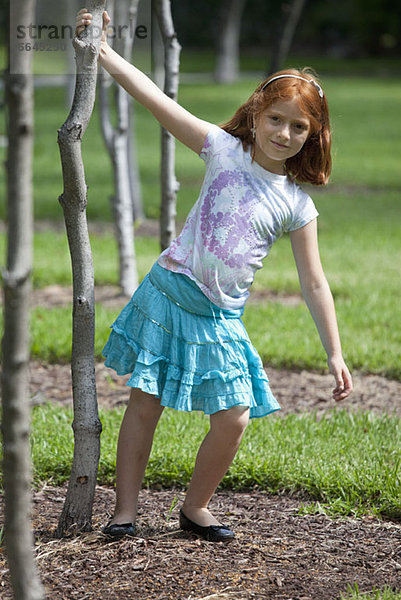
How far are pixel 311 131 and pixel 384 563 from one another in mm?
1391

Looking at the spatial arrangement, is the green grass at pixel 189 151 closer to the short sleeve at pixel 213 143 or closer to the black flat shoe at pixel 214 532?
the short sleeve at pixel 213 143

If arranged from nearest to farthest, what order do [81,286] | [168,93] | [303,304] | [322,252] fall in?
[81,286] → [168,93] → [303,304] → [322,252]

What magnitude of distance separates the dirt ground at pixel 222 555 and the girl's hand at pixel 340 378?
20.1 inches

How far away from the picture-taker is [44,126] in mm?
19984

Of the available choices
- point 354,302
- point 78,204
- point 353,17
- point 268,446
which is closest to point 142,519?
point 268,446

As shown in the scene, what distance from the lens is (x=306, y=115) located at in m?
2.61

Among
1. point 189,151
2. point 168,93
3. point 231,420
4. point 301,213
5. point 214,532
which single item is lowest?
point 214,532

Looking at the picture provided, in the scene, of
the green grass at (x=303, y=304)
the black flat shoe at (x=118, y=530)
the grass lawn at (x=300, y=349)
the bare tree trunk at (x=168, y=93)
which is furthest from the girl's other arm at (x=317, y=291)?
the green grass at (x=303, y=304)

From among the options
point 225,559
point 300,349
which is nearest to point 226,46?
point 300,349

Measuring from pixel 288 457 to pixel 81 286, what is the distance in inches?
51.1

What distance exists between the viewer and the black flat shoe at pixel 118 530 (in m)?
2.61

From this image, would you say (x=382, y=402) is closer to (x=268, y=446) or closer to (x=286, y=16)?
(x=268, y=446)
